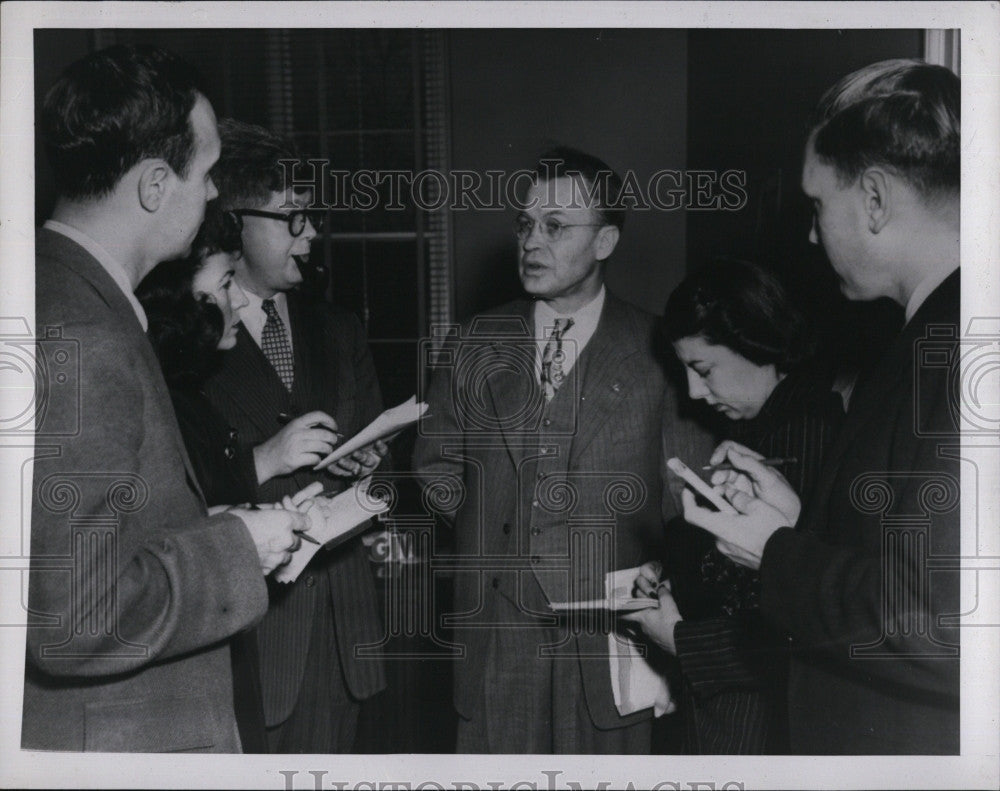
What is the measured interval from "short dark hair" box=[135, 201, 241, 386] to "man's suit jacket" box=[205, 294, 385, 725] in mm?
60

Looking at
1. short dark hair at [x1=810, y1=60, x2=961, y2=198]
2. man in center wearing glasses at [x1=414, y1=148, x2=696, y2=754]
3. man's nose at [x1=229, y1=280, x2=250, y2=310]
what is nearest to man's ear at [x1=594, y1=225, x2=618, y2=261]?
man in center wearing glasses at [x1=414, y1=148, x2=696, y2=754]

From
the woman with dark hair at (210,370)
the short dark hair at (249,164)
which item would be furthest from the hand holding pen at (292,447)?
the short dark hair at (249,164)

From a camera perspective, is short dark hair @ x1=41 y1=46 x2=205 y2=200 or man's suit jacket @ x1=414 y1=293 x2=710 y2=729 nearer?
short dark hair @ x1=41 y1=46 x2=205 y2=200

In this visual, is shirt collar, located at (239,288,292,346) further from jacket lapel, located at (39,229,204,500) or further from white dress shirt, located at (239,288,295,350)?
jacket lapel, located at (39,229,204,500)

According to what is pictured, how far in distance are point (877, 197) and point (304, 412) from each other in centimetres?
135

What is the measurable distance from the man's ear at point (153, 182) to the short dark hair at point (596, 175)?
83cm

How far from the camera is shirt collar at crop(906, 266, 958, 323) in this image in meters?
2.32

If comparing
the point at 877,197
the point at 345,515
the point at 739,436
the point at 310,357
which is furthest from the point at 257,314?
the point at 877,197

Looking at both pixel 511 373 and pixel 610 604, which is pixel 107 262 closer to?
pixel 511 373

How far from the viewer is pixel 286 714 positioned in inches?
96.1

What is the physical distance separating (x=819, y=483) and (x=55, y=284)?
171 centimetres

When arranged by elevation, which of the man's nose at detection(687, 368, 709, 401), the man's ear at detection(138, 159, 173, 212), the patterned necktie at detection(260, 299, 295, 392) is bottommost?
the man's nose at detection(687, 368, 709, 401)

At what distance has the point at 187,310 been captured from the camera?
7.77 ft

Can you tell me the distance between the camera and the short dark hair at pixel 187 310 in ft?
7.63
